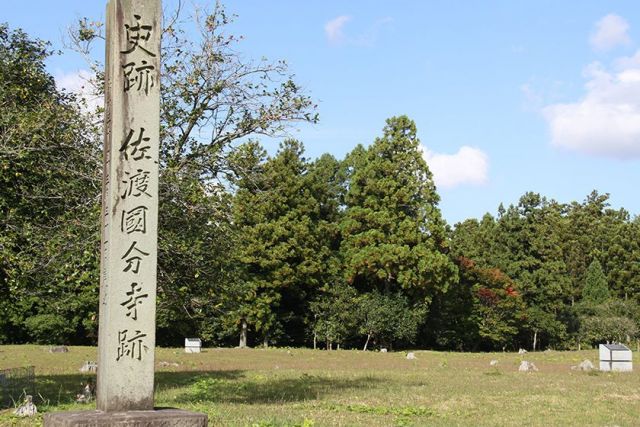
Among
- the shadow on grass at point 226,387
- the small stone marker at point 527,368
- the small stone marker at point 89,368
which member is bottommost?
the small stone marker at point 527,368

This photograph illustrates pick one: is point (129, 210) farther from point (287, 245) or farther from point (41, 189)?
point (287, 245)

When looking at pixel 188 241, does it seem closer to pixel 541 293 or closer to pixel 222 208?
pixel 222 208

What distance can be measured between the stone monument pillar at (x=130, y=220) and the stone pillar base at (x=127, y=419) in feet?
0.04

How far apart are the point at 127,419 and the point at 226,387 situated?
39.9 feet

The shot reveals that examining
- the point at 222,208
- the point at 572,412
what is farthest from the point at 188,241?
the point at 572,412

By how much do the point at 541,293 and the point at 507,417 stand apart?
39648 millimetres

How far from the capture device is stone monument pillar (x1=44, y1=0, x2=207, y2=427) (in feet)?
22.8

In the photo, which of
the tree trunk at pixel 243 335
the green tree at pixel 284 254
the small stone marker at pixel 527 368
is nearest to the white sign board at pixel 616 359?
the small stone marker at pixel 527 368

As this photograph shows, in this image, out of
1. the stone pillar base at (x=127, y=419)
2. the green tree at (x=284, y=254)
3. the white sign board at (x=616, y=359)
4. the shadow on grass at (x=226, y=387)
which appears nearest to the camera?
the stone pillar base at (x=127, y=419)

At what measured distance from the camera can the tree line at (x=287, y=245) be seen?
48.4 feet

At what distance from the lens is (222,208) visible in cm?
1505

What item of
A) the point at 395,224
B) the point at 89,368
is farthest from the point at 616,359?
the point at 395,224

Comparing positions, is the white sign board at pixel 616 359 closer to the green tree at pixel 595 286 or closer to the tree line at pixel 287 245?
the tree line at pixel 287 245

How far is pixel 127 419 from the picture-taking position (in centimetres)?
646
